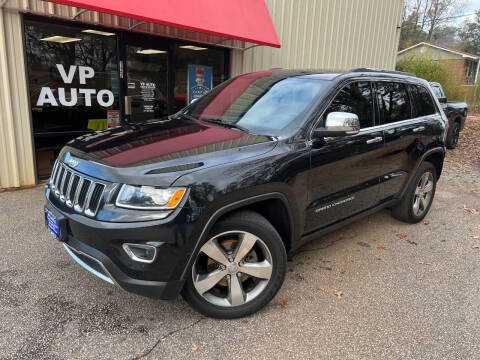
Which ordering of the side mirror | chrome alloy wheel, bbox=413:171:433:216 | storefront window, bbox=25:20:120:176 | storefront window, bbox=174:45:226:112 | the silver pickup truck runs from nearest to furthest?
the side mirror → chrome alloy wheel, bbox=413:171:433:216 → storefront window, bbox=25:20:120:176 → storefront window, bbox=174:45:226:112 → the silver pickup truck

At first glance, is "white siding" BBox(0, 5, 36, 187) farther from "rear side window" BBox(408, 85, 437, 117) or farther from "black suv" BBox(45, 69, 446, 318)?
"rear side window" BBox(408, 85, 437, 117)

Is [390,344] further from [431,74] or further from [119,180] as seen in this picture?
[431,74]

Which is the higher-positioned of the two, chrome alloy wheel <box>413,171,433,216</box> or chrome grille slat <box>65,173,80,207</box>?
chrome grille slat <box>65,173,80,207</box>

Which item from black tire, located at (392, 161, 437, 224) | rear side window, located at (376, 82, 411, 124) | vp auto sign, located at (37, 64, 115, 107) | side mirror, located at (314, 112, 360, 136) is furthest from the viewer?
vp auto sign, located at (37, 64, 115, 107)

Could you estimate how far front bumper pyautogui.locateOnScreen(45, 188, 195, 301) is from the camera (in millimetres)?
2219

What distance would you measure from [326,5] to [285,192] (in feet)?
27.8

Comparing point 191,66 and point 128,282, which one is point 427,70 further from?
point 128,282

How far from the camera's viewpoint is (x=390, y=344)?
254 cm

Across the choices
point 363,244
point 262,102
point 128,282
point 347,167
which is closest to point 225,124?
point 262,102

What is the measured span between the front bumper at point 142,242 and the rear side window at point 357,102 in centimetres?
172

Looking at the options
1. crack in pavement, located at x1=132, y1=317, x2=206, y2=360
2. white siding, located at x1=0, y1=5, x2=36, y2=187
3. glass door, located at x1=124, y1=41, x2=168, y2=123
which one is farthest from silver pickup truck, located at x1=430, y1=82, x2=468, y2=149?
crack in pavement, located at x1=132, y1=317, x2=206, y2=360

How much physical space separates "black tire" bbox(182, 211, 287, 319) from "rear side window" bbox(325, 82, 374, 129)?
47.4 inches

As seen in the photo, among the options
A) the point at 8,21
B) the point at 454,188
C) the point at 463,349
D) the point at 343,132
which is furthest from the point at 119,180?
the point at 454,188

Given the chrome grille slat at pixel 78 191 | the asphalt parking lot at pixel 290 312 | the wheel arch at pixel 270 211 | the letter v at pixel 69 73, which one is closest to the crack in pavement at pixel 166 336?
the asphalt parking lot at pixel 290 312
